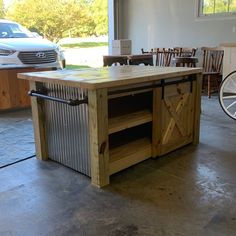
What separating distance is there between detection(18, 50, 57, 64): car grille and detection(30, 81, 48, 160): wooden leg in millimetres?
2590

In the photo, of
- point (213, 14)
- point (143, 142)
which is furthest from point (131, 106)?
point (213, 14)

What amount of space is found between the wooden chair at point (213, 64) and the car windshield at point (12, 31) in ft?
11.5

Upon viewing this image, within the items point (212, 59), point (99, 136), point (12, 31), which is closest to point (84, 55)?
point (12, 31)

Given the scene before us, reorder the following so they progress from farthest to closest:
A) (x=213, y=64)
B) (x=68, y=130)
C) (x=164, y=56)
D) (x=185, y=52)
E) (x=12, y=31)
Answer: (x=164, y=56) < (x=185, y=52) < (x=213, y=64) < (x=12, y=31) < (x=68, y=130)

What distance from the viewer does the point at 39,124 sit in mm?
2736

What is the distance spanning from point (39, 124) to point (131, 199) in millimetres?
1142

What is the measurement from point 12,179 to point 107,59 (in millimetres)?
3112

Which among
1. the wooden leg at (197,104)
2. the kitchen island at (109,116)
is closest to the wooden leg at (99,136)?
the kitchen island at (109,116)

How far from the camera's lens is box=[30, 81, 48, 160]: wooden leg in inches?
106

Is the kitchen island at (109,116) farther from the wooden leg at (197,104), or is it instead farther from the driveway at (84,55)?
the driveway at (84,55)

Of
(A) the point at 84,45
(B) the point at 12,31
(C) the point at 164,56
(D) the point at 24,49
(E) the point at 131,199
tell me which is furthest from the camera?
(A) the point at 84,45

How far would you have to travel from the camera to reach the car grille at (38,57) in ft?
16.6

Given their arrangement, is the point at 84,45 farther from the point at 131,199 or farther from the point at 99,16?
the point at 131,199

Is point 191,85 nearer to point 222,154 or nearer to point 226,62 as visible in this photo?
point 222,154
